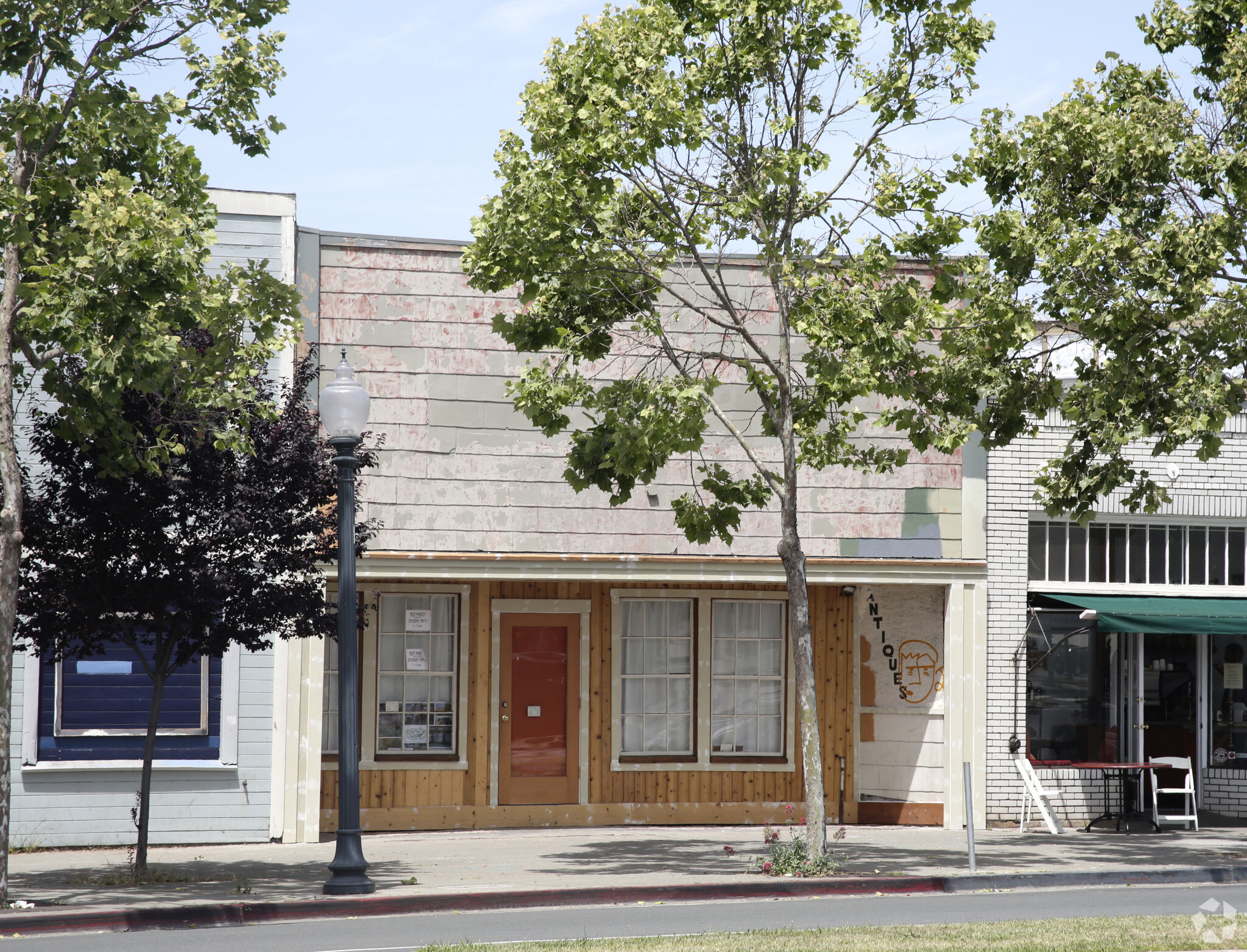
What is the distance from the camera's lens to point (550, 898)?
11102 millimetres

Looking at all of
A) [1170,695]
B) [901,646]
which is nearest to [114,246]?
[901,646]

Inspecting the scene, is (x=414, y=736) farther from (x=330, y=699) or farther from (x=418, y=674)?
(x=330, y=699)

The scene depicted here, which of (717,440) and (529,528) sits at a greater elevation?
(717,440)

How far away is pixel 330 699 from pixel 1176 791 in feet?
32.5

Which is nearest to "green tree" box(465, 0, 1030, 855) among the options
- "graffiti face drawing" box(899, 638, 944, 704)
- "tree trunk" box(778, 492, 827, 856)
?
"tree trunk" box(778, 492, 827, 856)

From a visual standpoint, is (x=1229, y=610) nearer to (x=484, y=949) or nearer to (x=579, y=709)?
(x=579, y=709)

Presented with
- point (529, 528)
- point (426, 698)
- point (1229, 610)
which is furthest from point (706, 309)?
point (1229, 610)

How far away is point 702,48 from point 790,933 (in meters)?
7.48

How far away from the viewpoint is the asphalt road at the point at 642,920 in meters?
9.29

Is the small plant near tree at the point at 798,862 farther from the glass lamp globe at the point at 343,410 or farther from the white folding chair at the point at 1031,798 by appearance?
the glass lamp globe at the point at 343,410

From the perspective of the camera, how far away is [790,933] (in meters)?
9.24

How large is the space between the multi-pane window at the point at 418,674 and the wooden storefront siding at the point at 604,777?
0.24 m

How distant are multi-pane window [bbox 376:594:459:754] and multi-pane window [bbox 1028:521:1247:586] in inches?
281

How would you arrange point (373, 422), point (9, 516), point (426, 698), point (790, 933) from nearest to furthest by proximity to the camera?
point (790, 933) → point (9, 516) → point (373, 422) → point (426, 698)
